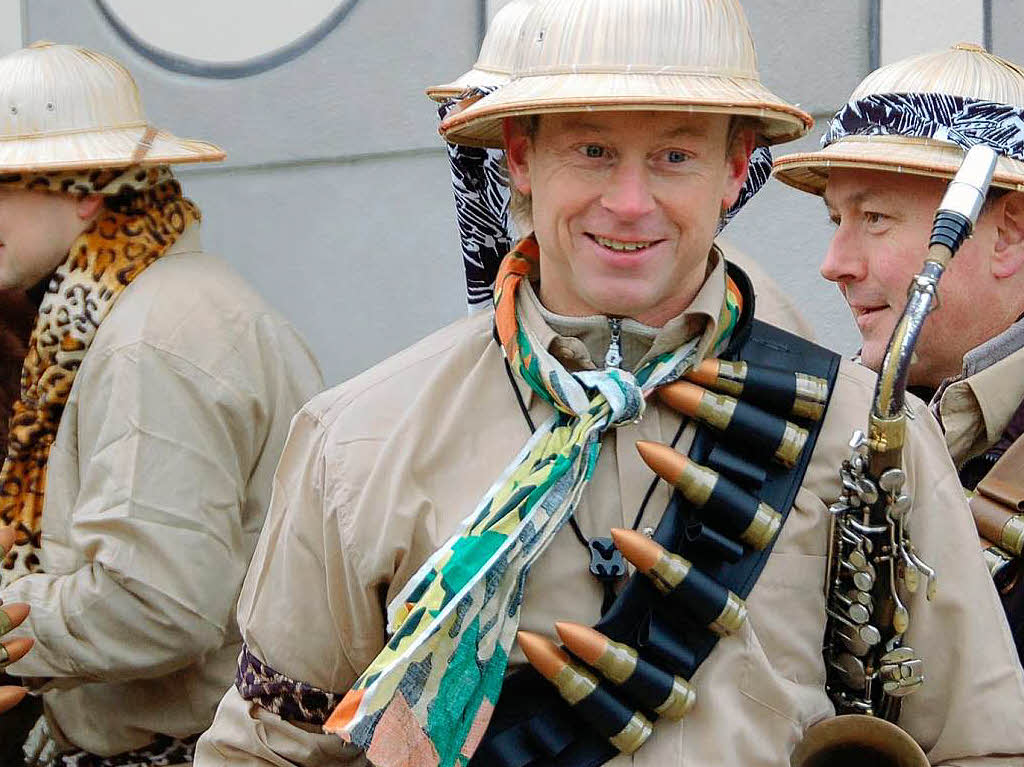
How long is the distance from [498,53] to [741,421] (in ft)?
6.46

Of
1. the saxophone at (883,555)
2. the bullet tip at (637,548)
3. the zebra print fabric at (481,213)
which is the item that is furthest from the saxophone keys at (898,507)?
the zebra print fabric at (481,213)

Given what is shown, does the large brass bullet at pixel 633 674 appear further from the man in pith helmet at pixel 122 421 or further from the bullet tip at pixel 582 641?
A: the man in pith helmet at pixel 122 421

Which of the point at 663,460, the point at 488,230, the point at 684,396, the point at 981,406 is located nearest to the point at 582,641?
the point at 663,460

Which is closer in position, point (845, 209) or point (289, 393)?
point (845, 209)

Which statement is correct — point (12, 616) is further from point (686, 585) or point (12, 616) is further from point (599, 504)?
point (686, 585)

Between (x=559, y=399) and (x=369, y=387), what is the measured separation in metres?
0.34

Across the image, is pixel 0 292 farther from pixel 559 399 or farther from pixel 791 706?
pixel 791 706

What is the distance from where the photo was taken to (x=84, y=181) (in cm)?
404

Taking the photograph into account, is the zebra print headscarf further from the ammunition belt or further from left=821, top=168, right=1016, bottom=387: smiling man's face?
the ammunition belt

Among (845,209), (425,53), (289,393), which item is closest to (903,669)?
(845,209)

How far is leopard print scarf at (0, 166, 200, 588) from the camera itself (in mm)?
3881

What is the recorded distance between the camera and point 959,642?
2.50 metres

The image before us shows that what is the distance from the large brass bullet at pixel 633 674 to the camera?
241cm

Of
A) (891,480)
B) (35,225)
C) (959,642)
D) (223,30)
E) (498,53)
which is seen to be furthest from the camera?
(223,30)
